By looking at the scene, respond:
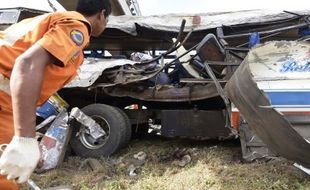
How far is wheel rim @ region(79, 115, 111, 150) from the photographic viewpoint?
6.19 m

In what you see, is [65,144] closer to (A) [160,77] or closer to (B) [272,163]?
(A) [160,77]

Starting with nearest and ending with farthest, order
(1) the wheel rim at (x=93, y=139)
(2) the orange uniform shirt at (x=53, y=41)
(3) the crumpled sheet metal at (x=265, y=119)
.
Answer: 1. (2) the orange uniform shirt at (x=53, y=41)
2. (3) the crumpled sheet metal at (x=265, y=119)
3. (1) the wheel rim at (x=93, y=139)

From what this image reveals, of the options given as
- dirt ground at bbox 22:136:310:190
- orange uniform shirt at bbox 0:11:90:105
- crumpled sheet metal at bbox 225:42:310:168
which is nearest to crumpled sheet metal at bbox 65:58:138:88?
dirt ground at bbox 22:136:310:190

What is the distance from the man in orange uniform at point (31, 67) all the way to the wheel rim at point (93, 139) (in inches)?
152

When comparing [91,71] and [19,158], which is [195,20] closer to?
[91,71]

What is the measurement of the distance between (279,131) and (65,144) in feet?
10.8

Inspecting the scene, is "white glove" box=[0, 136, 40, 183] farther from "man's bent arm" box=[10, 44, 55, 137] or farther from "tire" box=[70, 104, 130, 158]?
"tire" box=[70, 104, 130, 158]

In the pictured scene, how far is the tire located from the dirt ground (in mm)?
129

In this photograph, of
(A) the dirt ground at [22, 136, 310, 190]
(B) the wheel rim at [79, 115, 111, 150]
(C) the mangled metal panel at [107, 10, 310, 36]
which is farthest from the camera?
(C) the mangled metal panel at [107, 10, 310, 36]

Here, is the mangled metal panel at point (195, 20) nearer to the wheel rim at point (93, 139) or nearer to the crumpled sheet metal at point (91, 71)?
the crumpled sheet metal at point (91, 71)

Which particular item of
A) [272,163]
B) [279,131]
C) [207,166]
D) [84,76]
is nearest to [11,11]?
[84,76]

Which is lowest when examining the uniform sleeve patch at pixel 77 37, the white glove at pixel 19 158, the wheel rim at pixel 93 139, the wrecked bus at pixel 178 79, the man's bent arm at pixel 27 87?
the wheel rim at pixel 93 139

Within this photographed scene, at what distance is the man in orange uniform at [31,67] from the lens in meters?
1.81

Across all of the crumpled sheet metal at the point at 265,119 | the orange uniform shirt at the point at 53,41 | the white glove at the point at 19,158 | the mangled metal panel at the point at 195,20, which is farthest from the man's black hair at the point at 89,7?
the mangled metal panel at the point at 195,20
